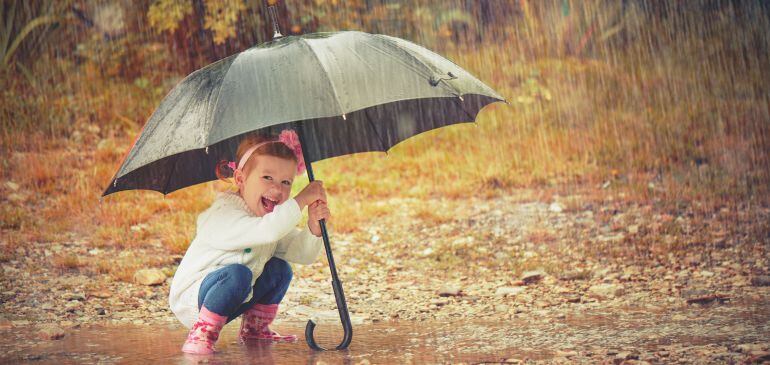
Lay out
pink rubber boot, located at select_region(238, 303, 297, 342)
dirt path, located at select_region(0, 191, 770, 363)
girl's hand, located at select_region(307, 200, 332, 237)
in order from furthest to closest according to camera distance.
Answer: dirt path, located at select_region(0, 191, 770, 363), pink rubber boot, located at select_region(238, 303, 297, 342), girl's hand, located at select_region(307, 200, 332, 237)

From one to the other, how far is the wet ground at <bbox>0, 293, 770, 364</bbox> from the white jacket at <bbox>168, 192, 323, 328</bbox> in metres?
0.31

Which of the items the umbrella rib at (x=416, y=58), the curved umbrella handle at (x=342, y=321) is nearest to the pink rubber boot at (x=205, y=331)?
the curved umbrella handle at (x=342, y=321)

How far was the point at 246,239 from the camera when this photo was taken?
3.60 metres

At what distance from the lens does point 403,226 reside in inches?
297

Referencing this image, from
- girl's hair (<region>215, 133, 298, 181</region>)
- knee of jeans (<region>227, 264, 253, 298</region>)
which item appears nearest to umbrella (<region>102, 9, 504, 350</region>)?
girl's hair (<region>215, 133, 298, 181</region>)

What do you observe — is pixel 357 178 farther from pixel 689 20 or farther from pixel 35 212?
pixel 689 20

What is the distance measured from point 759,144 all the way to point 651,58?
10.2 feet

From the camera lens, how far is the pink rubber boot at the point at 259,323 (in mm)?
4070

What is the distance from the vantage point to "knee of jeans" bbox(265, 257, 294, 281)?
3.93m

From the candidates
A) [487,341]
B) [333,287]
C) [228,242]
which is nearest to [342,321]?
[333,287]

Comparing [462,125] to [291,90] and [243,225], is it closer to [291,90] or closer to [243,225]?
[243,225]

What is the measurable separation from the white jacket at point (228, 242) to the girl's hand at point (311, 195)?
0.08 m

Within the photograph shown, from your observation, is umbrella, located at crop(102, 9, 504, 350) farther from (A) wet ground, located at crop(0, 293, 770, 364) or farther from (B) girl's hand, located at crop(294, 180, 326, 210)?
(A) wet ground, located at crop(0, 293, 770, 364)

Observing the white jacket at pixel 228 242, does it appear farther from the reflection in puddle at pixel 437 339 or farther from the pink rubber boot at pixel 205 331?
the reflection in puddle at pixel 437 339
